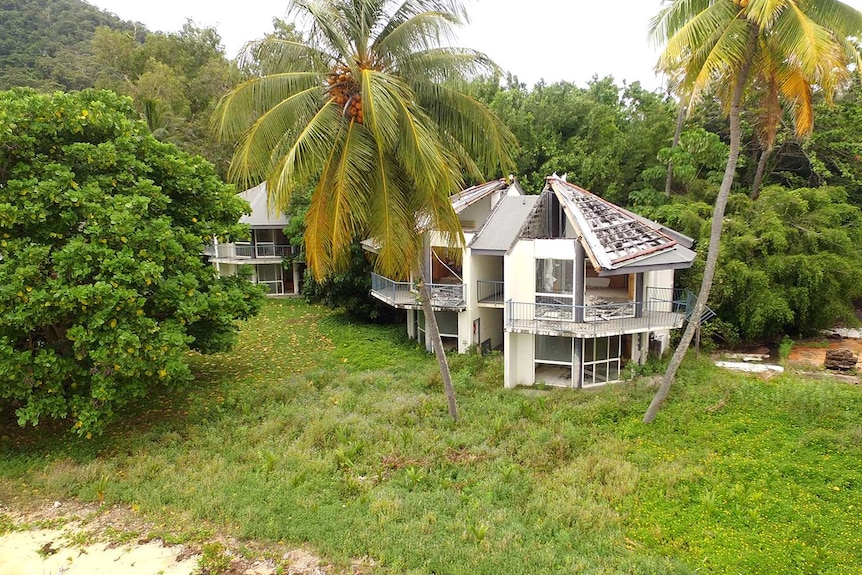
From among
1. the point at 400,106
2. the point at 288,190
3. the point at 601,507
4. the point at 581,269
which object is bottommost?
the point at 601,507

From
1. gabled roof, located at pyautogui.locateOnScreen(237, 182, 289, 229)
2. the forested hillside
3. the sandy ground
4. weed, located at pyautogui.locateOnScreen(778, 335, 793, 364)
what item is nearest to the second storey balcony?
gabled roof, located at pyautogui.locateOnScreen(237, 182, 289, 229)

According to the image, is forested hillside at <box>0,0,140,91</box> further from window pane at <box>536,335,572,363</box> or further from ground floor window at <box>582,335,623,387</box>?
ground floor window at <box>582,335,623,387</box>

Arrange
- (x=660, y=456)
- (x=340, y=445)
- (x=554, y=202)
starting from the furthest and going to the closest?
(x=554, y=202)
(x=340, y=445)
(x=660, y=456)

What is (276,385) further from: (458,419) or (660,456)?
(660,456)

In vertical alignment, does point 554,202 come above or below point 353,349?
above

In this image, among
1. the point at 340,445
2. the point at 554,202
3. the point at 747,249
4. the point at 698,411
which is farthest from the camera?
the point at 747,249

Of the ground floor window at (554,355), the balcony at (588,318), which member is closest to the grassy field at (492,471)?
the ground floor window at (554,355)

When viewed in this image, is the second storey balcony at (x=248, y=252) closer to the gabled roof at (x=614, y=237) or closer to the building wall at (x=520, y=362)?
the building wall at (x=520, y=362)

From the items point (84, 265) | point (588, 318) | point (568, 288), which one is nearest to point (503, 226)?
point (568, 288)

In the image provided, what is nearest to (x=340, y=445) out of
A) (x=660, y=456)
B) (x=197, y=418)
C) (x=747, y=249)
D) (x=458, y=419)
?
(x=458, y=419)
